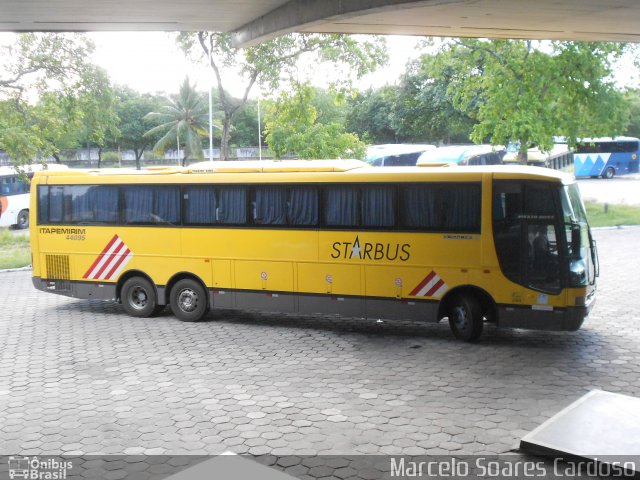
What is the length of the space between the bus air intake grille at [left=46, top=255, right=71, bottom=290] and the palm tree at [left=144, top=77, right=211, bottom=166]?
30.3 m

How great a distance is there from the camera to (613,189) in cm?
4350

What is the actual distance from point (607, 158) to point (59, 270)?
1835 inches

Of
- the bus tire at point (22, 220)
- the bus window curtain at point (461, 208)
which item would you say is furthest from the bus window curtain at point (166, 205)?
the bus tire at point (22, 220)

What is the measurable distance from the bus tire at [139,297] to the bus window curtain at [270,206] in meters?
2.85

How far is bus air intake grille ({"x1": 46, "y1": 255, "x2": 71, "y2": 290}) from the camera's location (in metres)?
14.9

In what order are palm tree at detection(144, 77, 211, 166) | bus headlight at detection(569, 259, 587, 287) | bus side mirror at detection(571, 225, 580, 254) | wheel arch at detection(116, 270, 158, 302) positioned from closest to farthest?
1. bus headlight at detection(569, 259, 587, 287)
2. bus side mirror at detection(571, 225, 580, 254)
3. wheel arch at detection(116, 270, 158, 302)
4. palm tree at detection(144, 77, 211, 166)

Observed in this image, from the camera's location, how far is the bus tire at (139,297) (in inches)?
564

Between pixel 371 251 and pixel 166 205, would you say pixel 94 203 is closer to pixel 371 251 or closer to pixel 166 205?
pixel 166 205

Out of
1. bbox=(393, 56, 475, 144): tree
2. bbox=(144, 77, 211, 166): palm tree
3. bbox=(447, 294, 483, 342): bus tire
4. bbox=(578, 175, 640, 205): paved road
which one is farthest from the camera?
bbox=(393, 56, 475, 144): tree

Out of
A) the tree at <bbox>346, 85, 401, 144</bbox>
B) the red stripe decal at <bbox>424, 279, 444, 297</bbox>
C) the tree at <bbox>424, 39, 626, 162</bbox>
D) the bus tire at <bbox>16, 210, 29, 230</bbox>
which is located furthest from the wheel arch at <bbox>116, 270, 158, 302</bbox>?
the tree at <bbox>346, 85, 401, 144</bbox>

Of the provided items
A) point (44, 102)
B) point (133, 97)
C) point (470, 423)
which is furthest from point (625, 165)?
point (470, 423)

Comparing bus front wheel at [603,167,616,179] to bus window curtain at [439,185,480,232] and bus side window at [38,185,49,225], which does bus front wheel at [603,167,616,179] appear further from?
bus side window at [38,185,49,225]

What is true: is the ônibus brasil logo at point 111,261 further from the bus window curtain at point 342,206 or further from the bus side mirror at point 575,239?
the bus side mirror at point 575,239

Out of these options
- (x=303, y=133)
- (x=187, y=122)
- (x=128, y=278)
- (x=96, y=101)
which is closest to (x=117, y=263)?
(x=128, y=278)
